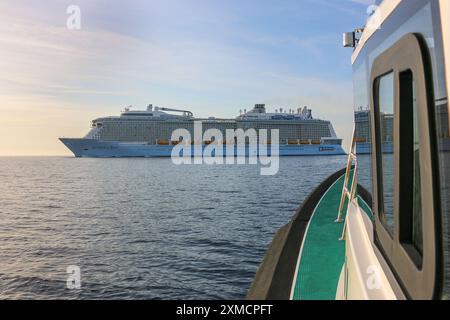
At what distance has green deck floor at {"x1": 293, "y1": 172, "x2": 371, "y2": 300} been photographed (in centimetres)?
416

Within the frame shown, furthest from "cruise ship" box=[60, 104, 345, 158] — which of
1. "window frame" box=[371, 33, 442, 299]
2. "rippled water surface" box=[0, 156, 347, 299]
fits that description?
"window frame" box=[371, 33, 442, 299]

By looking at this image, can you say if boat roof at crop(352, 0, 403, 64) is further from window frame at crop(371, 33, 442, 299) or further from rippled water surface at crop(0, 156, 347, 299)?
rippled water surface at crop(0, 156, 347, 299)

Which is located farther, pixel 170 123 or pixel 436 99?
pixel 170 123

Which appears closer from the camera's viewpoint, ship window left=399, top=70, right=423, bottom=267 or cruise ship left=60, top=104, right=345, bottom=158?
ship window left=399, top=70, right=423, bottom=267

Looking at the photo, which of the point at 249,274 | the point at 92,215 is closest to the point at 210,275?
the point at 249,274

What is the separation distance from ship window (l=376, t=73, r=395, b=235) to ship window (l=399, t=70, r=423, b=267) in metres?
0.19

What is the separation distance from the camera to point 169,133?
8356cm

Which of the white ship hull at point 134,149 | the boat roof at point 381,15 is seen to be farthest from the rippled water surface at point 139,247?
the white ship hull at point 134,149

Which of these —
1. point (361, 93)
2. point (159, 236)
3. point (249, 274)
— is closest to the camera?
point (361, 93)

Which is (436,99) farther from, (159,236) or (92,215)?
(92,215)

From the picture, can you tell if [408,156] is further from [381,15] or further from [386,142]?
[381,15]
